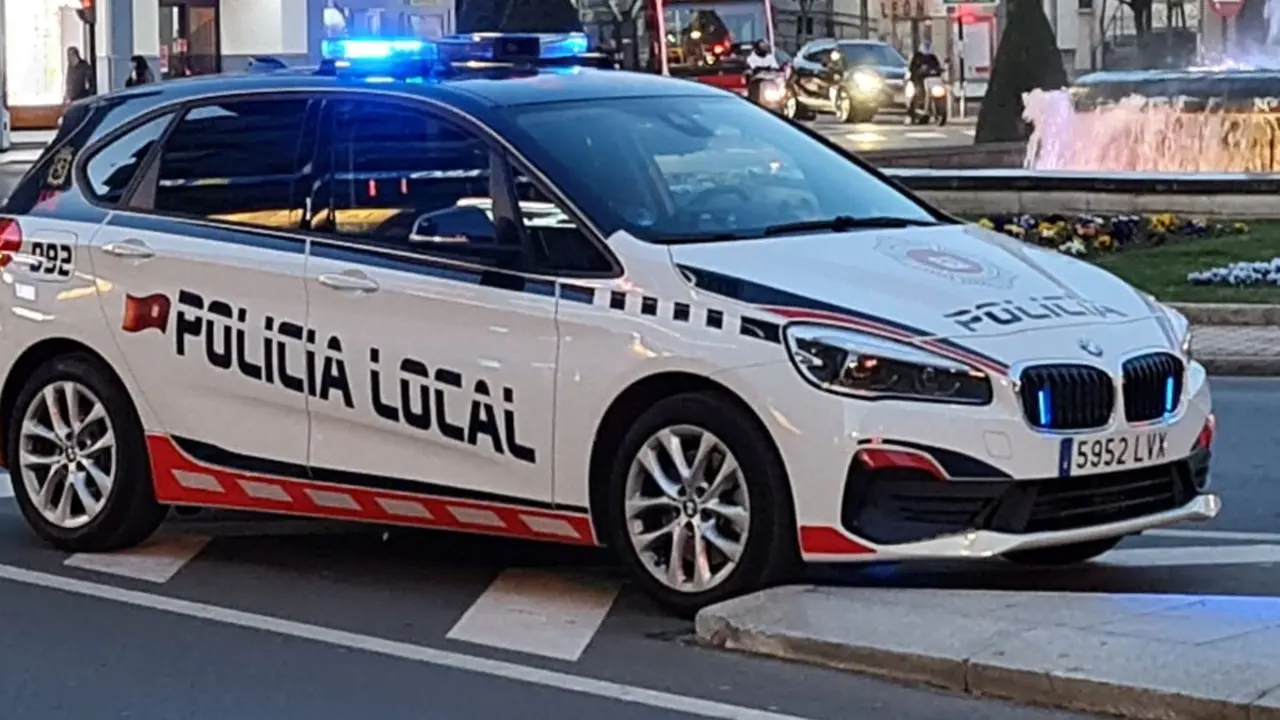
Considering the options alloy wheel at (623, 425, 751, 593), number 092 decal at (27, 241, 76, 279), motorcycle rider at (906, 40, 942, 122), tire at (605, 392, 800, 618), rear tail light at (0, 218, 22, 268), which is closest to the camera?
tire at (605, 392, 800, 618)

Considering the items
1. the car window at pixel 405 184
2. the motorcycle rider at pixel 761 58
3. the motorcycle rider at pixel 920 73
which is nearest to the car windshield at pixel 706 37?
the motorcycle rider at pixel 761 58

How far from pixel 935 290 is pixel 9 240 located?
12.0 feet

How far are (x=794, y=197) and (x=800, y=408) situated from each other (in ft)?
4.03

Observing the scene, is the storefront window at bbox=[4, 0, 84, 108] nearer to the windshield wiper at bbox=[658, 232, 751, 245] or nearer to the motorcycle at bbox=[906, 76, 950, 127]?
the motorcycle at bbox=[906, 76, 950, 127]

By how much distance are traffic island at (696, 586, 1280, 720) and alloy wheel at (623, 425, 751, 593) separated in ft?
0.75

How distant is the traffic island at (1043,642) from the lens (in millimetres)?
6527

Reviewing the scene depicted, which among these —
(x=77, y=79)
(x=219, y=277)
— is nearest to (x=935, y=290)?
(x=219, y=277)

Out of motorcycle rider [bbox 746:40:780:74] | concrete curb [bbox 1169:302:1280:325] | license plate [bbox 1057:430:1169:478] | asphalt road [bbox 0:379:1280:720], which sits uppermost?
Answer: motorcycle rider [bbox 746:40:780:74]

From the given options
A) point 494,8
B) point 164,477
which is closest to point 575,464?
point 164,477

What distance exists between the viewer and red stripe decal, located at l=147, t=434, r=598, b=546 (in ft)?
26.4

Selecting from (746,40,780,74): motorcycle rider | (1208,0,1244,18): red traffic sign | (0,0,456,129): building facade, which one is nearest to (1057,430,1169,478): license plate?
(1208,0,1244,18): red traffic sign

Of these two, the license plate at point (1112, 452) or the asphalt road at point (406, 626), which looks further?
the license plate at point (1112, 452)

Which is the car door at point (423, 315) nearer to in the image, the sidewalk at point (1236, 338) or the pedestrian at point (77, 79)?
the sidewalk at point (1236, 338)

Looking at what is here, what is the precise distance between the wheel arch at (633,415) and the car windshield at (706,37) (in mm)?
44012
